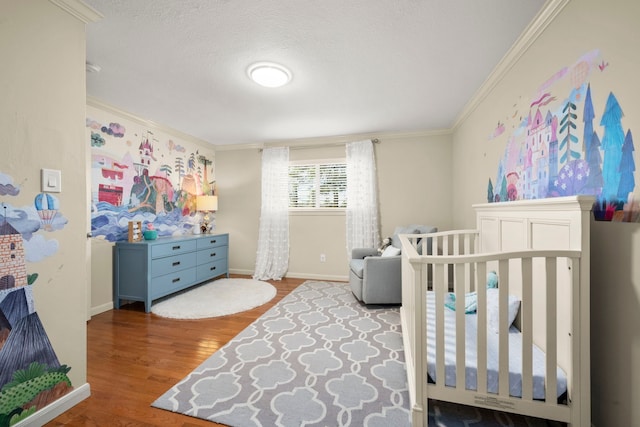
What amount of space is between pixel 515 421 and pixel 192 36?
2924mm

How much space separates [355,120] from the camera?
3516 mm

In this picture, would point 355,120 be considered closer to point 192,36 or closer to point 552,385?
point 192,36

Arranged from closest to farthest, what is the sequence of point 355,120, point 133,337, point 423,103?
point 133,337
point 423,103
point 355,120

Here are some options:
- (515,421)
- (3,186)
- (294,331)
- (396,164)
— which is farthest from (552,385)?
(396,164)

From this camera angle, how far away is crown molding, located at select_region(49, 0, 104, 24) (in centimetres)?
148

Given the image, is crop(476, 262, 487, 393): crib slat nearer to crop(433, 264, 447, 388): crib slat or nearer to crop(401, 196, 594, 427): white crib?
crop(401, 196, 594, 427): white crib

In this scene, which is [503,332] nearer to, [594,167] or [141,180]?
[594,167]

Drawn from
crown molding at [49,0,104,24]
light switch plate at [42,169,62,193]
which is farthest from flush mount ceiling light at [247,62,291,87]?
light switch plate at [42,169,62,193]

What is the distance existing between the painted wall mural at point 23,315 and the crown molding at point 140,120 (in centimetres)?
196

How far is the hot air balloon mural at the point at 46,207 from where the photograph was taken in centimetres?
142

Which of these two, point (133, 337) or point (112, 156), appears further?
point (112, 156)

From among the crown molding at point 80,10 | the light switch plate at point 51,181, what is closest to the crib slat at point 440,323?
the light switch plate at point 51,181

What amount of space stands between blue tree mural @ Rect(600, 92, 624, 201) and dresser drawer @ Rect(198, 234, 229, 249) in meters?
3.97

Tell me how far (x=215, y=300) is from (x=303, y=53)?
280cm
